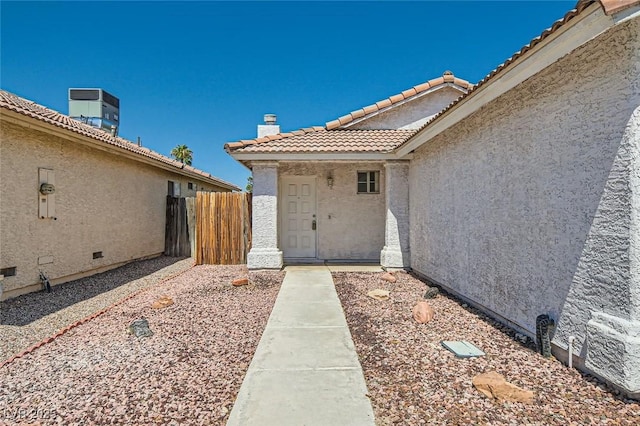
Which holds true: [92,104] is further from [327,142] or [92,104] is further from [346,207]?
[346,207]

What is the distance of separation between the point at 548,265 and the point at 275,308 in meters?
4.15

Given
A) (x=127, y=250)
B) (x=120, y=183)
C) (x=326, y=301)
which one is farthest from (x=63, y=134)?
(x=326, y=301)

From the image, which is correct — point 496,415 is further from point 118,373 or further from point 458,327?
point 118,373

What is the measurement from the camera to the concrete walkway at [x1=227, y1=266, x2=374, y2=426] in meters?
2.88

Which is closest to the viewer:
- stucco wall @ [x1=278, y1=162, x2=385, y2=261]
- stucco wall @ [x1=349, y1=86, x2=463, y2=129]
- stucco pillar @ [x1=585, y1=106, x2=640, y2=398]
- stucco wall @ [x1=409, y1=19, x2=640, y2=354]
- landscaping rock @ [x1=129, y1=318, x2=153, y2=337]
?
stucco pillar @ [x1=585, y1=106, x2=640, y2=398]

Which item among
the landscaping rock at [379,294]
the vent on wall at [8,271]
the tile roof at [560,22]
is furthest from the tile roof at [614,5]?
the vent on wall at [8,271]

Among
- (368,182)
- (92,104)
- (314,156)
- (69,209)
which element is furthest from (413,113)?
(92,104)

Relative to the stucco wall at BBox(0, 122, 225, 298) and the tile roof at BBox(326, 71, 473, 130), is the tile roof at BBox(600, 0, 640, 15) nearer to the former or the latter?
the tile roof at BBox(326, 71, 473, 130)

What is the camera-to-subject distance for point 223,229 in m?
10.9

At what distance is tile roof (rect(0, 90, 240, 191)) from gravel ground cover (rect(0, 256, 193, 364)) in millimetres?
3604

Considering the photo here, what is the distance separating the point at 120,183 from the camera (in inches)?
423

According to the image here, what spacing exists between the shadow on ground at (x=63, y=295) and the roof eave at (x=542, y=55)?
7.87 m

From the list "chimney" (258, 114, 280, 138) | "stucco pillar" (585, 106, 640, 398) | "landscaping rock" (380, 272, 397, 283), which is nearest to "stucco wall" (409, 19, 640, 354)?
"stucco pillar" (585, 106, 640, 398)

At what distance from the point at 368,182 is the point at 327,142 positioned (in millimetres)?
2066
